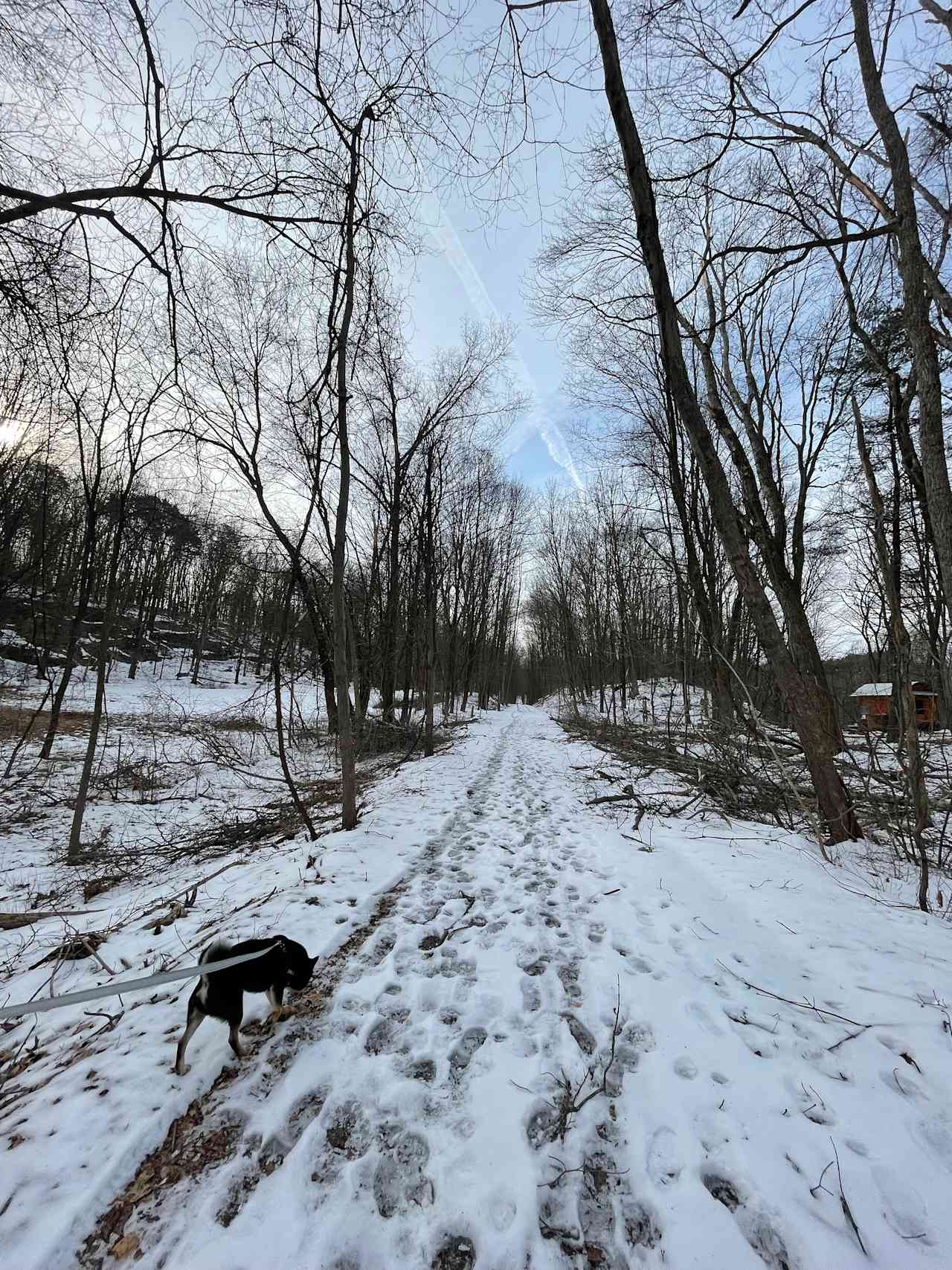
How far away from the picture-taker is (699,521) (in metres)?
14.2

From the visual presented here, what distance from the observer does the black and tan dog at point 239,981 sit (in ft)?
6.66

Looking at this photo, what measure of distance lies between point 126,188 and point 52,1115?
16.8 ft

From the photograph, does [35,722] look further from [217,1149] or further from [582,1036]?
[582,1036]

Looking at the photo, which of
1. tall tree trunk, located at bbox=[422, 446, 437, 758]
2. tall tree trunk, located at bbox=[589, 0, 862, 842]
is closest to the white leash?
tall tree trunk, located at bbox=[589, 0, 862, 842]

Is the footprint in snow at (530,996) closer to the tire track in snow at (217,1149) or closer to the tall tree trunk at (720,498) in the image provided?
the tire track in snow at (217,1149)

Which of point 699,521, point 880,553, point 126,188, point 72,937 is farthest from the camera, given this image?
point 699,521

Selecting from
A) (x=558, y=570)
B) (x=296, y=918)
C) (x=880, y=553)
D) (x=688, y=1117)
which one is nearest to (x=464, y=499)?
(x=558, y=570)

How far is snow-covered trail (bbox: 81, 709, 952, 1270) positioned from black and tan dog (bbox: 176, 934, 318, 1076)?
0.62 ft

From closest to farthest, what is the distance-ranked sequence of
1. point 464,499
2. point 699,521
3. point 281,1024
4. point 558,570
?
point 281,1024 → point 699,521 → point 464,499 → point 558,570

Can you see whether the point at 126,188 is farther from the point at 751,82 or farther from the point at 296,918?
the point at 751,82

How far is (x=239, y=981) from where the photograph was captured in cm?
210

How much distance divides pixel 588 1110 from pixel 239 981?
5.31 ft

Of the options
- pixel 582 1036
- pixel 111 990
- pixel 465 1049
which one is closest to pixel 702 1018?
pixel 582 1036

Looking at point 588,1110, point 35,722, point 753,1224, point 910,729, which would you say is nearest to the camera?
point 753,1224
